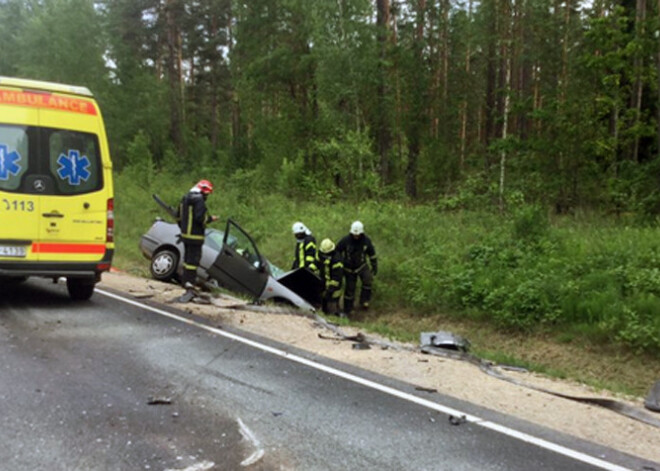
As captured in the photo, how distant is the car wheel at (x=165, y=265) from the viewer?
1114cm

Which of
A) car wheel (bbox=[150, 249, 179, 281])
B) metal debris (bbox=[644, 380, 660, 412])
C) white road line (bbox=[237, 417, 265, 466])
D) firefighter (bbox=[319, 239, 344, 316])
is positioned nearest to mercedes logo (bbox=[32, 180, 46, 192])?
car wheel (bbox=[150, 249, 179, 281])

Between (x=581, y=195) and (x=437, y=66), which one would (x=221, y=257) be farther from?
(x=437, y=66)

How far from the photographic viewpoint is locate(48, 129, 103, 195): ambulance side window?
7.36 m

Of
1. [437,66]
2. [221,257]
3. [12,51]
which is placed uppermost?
[12,51]

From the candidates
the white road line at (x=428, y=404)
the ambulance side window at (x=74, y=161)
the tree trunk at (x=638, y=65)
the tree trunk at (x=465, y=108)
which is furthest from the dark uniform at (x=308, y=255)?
the tree trunk at (x=465, y=108)

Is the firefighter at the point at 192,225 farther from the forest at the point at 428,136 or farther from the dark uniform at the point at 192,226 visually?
the forest at the point at 428,136

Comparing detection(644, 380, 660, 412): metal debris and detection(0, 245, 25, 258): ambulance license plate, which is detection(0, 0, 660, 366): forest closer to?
detection(644, 380, 660, 412): metal debris

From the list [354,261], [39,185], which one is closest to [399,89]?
[354,261]

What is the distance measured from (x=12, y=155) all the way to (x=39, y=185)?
47cm

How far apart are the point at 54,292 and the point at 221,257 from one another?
266 centimetres

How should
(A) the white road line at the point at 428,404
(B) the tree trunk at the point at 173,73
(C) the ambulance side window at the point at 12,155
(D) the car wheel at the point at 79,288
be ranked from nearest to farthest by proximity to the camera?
(A) the white road line at the point at 428,404, (C) the ambulance side window at the point at 12,155, (D) the car wheel at the point at 79,288, (B) the tree trunk at the point at 173,73

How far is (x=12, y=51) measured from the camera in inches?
1651

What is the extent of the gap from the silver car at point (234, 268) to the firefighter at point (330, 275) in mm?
195

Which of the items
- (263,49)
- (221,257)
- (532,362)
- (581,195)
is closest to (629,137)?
(581,195)
